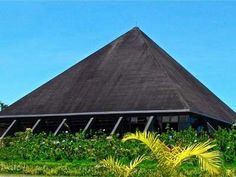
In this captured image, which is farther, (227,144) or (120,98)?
(120,98)

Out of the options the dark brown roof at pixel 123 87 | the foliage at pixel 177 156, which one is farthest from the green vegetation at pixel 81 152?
the dark brown roof at pixel 123 87

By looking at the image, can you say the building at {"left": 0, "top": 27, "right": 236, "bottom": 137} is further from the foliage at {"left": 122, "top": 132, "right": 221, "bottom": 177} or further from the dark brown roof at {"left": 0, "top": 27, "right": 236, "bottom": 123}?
the foliage at {"left": 122, "top": 132, "right": 221, "bottom": 177}

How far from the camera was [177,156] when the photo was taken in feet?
24.7

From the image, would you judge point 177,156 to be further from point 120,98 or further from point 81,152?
point 120,98

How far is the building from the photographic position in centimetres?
3388

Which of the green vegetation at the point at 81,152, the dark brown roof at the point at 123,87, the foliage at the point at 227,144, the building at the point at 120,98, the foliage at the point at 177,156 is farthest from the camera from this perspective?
the dark brown roof at the point at 123,87

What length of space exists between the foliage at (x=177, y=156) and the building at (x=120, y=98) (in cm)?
2383

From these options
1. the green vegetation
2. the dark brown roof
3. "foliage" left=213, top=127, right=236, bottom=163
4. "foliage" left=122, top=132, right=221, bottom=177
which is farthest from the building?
"foliage" left=122, top=132, right=221, bottom=177

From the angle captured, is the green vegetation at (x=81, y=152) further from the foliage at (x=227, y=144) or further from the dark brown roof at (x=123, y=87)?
the dark brown roof at (x=123, y=87)

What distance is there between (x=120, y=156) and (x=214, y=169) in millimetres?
13097

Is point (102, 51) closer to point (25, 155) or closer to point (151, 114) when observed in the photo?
point (151, 114)

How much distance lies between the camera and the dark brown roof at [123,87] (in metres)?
34.2

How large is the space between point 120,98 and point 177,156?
27.7 m

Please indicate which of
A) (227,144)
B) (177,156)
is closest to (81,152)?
(227,144)
